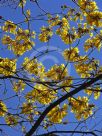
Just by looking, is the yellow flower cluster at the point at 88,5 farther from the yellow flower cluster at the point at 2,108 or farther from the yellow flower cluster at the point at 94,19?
the yellow flower cluster at the point at 2,108

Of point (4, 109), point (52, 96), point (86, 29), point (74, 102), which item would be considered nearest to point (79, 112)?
point (74, 102)

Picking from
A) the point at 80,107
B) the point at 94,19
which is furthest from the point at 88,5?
the point at 80,107

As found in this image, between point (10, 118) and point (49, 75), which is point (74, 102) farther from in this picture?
point (10, 118)

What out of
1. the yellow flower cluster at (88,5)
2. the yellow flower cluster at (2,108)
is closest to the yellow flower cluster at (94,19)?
the yellow flower cluster at (88,5)

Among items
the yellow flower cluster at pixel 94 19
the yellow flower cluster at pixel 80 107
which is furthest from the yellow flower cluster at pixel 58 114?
the yellow flower cluster at pixel 94 19

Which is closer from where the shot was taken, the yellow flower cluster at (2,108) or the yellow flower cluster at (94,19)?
the yellow flower cluster at (2,108)

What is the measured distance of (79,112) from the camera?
632 cm

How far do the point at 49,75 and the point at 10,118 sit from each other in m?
1.04

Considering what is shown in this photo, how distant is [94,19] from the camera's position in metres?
6.69

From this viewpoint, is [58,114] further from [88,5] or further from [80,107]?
[88,5]

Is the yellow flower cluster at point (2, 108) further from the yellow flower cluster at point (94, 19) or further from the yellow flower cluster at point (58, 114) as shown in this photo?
the yellow flower cluster at point (94, 19)

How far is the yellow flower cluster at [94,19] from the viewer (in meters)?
6.68

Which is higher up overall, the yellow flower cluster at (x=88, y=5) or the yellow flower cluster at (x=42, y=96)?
the yellow flower cluster at (x=88, y=5)

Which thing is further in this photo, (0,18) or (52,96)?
(52,96)
